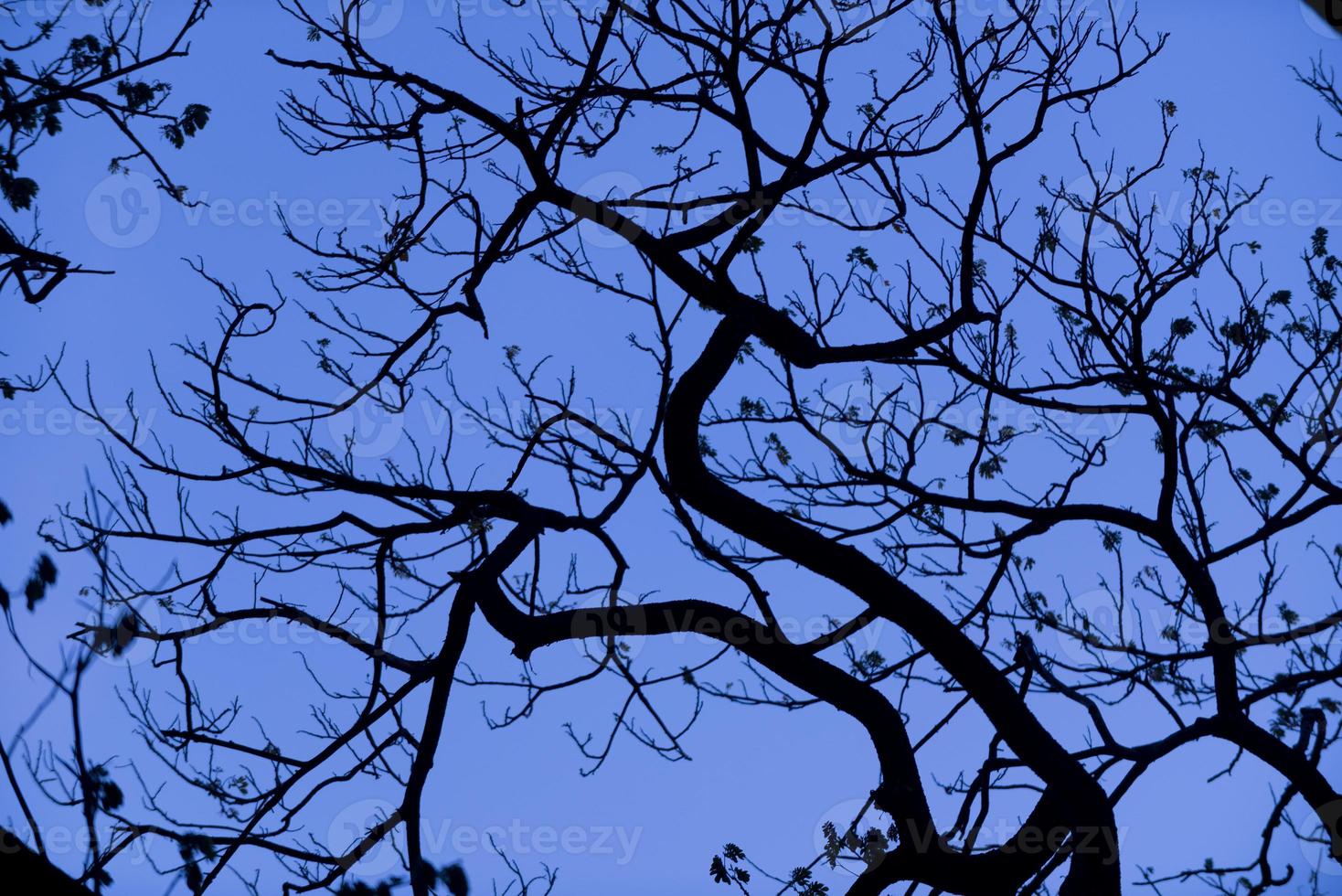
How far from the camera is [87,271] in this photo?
3.01 m

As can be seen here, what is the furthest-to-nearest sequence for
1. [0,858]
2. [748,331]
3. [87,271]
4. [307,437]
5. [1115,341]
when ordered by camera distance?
[1115,341]
[307,437]
[748,331]
[87,271]
[0,858]

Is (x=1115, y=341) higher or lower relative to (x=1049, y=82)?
lower

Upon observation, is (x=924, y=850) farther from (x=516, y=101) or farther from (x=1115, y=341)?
(x=516, y=101)

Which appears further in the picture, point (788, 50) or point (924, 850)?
point (788, 50)

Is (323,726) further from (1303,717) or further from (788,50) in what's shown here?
(1303,717)

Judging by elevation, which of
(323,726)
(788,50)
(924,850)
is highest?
(788,50)

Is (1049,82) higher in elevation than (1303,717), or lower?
higher

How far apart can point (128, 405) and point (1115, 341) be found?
4783mm

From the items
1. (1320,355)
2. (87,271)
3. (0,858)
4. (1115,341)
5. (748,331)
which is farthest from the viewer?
(1320,355)

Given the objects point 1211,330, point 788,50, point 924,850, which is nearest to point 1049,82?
point 788,50

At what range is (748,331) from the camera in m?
4.12

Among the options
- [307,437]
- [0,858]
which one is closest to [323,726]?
[307,437]

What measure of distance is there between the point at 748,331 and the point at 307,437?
2.21 m

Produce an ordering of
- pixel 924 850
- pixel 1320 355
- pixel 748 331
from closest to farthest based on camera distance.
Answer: pixel 924 850 < pixel 748 331 < pixel 1320 355
